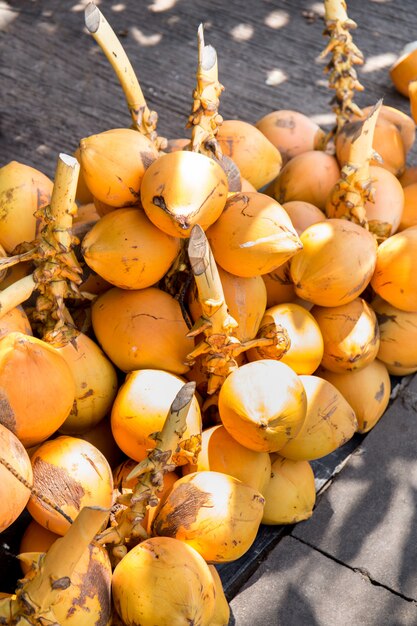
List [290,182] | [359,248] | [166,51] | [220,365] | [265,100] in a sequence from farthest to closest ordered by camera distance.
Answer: [166,51]
[265,100]
[290,182]
[359,248]
[220,365]

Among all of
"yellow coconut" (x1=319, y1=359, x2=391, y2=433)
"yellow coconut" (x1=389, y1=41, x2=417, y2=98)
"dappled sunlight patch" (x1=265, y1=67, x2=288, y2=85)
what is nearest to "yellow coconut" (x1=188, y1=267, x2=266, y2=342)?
"yellow coconut" (x1=319, y1=359, x2=391, y2=433)

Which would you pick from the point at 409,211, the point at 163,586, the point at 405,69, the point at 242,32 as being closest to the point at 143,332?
the point at 163,586

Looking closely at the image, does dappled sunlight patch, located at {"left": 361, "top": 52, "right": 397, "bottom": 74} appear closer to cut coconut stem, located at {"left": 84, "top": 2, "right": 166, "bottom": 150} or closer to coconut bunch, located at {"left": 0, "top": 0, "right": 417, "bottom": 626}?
coconut bunch, located at {"left": 0, "top": 0, "right": 417, "bottom": 626}

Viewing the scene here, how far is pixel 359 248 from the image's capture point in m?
2.14

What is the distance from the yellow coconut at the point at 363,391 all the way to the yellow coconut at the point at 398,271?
0.74ft

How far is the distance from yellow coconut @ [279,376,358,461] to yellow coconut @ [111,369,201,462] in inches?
12.1

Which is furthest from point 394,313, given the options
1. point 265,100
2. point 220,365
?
point 265,100

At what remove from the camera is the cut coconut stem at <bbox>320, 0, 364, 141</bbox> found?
8.48 ft

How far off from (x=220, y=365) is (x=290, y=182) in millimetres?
892

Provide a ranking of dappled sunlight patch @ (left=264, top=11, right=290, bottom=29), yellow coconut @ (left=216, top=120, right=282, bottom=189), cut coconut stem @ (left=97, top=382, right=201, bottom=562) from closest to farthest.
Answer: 1. cut coconut stem @ (left=97, top=382, right=201, bottom=562)
2. yellow coconut @ (left=216, top=120, right=282, bottom=189)
3. dappled sunlight patch @ (left=264, top=11, right=290, bottom=29)

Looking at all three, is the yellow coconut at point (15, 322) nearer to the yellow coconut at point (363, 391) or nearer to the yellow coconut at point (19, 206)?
the yellow coconut at point (19, 206)

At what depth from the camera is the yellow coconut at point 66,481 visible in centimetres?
165

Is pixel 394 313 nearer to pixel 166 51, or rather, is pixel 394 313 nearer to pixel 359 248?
pixel 359 248

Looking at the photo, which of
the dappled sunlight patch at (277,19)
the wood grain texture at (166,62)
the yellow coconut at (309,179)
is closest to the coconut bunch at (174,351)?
the yellow coconut at (309,179)
